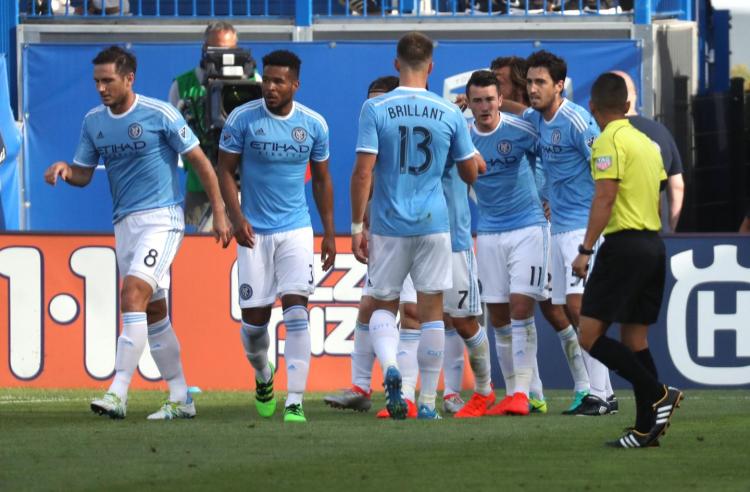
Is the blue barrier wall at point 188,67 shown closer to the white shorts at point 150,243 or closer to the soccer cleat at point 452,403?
the soccer cleat at point 452,403

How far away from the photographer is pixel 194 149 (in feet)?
33.5

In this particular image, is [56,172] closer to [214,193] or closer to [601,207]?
[214,193]

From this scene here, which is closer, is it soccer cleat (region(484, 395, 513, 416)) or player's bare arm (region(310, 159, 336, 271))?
player's bare arm (region(310, 159, 336, 271))

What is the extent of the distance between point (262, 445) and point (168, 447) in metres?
0.47

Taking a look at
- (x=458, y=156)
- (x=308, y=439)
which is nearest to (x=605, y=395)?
(x=458, y=156)

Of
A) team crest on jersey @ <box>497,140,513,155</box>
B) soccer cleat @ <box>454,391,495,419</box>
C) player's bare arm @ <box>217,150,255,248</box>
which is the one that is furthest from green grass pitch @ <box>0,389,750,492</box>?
team crest on jersey @ <box>497,140,513,155</box>

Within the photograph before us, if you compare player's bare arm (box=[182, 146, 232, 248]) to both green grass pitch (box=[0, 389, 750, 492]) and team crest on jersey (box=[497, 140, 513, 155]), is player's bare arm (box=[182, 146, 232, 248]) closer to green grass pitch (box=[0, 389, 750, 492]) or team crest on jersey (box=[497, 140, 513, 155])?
green grass pitch (box=[0, 389, 750, 492])

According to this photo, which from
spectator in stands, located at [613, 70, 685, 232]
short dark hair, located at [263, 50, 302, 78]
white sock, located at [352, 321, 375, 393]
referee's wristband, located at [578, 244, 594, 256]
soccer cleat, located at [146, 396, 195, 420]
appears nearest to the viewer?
referee's wristband, located at [578, 244, 594, 256]

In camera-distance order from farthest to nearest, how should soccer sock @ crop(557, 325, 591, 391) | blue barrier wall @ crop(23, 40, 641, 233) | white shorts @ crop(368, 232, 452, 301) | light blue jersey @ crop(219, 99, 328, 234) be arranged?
blue barrier wall @ crop(23, 40, 641, 233) → soccer sock @ crop(557, 325, 591, 391) → light blue jersey @ crop(219, 99, 328, 234) → white shorts @ crop(368, 232, 452, 301)

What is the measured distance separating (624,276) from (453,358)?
284 cm

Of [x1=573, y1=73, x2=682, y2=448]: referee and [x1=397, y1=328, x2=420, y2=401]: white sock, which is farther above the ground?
[x1=573, y1=73, x2=682, y2=448]: referee

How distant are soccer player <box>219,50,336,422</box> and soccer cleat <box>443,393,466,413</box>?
1.16 meters

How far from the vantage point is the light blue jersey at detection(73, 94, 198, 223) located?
10.1 metres

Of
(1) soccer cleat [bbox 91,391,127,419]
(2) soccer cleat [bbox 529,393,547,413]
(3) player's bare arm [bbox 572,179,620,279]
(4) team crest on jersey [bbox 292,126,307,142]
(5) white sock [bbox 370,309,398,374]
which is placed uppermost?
(4) team crest on jersey [bbox 292,126,307,142]
